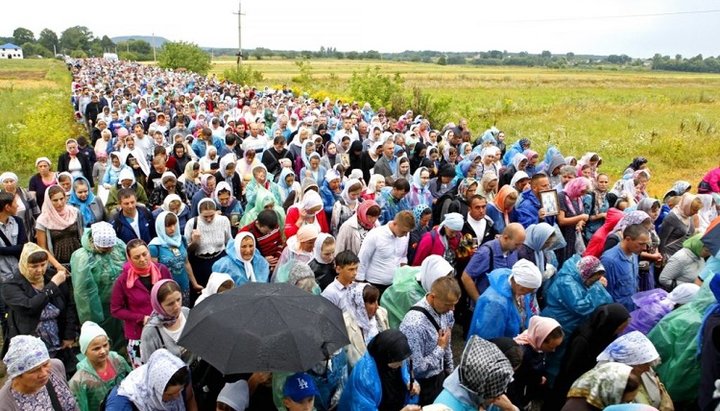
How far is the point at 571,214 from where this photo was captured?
6590 mm

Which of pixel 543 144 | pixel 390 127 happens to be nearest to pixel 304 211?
pixel 390 127

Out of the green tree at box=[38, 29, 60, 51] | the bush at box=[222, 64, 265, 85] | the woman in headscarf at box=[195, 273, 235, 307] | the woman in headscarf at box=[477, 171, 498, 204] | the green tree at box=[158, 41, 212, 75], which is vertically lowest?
the woman in headscarf at box=[195, 273, 235, 307]

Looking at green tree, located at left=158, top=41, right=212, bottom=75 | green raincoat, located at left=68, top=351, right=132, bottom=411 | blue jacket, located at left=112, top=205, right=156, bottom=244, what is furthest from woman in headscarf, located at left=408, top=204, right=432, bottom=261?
green tree, located at left=158, top=41, right=212, bottom=75

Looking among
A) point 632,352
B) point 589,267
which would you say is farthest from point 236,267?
point 632,352

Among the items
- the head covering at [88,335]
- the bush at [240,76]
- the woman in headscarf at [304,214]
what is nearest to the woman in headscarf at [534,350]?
the woman in headscarf at [304,214]

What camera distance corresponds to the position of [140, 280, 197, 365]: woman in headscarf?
3.68 metres

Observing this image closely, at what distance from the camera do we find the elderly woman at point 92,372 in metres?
3.45

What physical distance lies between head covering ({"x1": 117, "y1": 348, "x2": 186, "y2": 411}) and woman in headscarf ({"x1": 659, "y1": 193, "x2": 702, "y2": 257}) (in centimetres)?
549

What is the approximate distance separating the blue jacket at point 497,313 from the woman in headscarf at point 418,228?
1513 mm

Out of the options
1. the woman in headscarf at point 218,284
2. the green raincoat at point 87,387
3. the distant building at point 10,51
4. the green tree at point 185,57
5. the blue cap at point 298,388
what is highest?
the distant building at point 10,51

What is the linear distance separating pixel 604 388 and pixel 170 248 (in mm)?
3877

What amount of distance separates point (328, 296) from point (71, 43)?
135m

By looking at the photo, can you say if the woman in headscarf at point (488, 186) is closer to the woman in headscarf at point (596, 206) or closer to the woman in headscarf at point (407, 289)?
the woman in headscarf at point (596, 206)

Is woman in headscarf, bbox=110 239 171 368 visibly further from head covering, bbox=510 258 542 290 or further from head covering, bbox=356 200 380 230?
head covering, bbox=510 258 542 290
